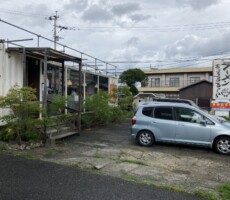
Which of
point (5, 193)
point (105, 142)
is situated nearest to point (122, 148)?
point (105, 142)

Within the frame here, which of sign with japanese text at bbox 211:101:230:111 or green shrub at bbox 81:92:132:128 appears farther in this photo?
sign with japanese text at bbox 211:101:230:111

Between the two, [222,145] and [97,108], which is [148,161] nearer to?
[222,145]

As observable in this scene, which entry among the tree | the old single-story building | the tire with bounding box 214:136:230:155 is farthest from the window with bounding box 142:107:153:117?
the old single-story building

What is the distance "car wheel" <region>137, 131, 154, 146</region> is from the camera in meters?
9.30

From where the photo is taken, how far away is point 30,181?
5.20 m

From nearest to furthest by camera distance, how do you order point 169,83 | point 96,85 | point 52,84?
1. point 52,84
2. point 96,85
3. point 169,83

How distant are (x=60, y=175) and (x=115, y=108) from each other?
10145 mm

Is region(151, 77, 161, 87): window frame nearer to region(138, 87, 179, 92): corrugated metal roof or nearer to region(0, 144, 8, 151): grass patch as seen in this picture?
region(138, 87, 179, 92): corrugated metal roof

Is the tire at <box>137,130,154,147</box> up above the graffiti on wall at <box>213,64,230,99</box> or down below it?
below

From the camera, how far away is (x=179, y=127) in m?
8.94

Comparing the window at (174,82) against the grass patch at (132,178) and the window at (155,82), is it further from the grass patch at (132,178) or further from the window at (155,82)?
the grass patch at (132,178)

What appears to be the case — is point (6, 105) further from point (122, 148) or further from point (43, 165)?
point (122, 148)

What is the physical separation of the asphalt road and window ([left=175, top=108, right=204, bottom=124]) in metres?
4.23

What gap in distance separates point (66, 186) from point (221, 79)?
1235cm
